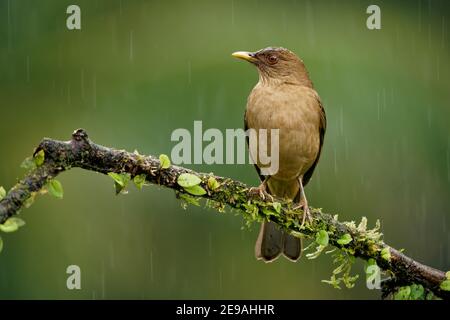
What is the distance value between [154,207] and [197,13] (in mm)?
2138

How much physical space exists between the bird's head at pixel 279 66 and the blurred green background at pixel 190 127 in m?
0.66

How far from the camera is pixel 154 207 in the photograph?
6113mm

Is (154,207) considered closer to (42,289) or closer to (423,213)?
(42,289)

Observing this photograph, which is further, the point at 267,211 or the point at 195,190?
the point at 267,211

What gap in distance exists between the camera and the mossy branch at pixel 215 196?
3.12 metres

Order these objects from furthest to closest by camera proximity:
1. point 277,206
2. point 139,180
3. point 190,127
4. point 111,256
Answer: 1. point 111,256
2. point 190,127
3. point 277,206
4. point 139,180

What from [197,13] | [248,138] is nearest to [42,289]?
[248,138]

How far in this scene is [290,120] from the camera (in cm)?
510

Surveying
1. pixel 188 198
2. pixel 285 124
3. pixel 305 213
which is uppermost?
pixel 285 124

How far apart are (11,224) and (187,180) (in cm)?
94

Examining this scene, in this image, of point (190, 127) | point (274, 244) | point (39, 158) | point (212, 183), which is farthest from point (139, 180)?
point (190, 127)

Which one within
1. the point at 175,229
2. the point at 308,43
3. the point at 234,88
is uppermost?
the point at 308,43

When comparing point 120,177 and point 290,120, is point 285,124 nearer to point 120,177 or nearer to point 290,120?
point 290,120
